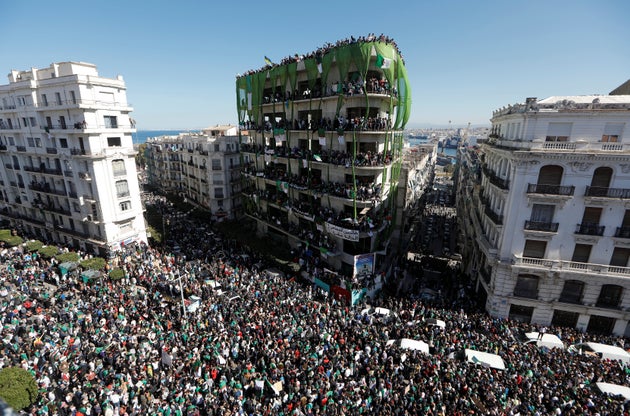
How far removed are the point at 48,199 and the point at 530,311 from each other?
63.9m

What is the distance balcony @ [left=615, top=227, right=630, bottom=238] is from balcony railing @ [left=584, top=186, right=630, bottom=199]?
2.88m

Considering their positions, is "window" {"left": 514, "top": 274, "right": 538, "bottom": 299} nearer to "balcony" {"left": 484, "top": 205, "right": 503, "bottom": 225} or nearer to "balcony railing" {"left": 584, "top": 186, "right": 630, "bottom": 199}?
"balcony" {"left": 484, "top": 205, "right": 503, "bottom": 225}

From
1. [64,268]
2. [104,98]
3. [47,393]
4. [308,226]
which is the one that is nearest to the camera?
[47,393]

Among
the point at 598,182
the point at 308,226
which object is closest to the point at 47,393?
the point at 308,226

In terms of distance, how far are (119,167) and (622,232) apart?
5461 cm

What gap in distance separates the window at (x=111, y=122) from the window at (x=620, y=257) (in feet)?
183

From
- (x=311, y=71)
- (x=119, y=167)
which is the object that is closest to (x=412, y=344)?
(x=311, y=71)

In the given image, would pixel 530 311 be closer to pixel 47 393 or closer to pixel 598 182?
pixel 598 182

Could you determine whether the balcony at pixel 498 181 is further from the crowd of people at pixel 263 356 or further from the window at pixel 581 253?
the crowd of people at pixel 263 356

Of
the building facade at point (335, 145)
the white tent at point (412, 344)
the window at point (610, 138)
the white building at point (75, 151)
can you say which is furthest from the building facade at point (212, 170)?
the window at point (610, 138)

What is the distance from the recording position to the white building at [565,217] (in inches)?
964

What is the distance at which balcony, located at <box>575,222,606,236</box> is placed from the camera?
2572cm

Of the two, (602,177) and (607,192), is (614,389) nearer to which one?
(607,192)

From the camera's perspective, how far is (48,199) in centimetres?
4491
